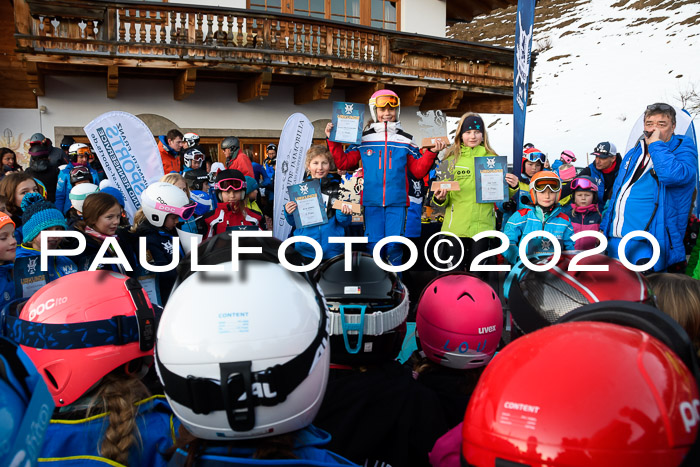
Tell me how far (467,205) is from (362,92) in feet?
25.8

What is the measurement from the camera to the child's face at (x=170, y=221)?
4188 mm

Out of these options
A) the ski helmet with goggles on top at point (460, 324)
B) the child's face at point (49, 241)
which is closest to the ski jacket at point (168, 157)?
the child's face at point (49, 241)

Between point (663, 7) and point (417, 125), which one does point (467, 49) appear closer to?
point (417, 125)

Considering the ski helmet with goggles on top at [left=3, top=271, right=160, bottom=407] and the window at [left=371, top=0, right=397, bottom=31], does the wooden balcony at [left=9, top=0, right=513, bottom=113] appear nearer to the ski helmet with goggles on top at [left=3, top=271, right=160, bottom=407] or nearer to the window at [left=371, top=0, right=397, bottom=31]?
the window at [left=371, top=0, right=397, bottom=31]

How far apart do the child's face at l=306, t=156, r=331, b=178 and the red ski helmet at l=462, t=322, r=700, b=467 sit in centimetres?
461

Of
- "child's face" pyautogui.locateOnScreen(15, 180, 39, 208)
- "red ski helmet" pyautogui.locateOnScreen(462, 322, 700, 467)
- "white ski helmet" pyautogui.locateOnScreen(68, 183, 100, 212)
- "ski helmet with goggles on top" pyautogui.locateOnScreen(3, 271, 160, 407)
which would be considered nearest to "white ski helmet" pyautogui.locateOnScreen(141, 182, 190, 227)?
"white ski helmet" pyautogui.locateOnScreen(68, 183, 100, 212)

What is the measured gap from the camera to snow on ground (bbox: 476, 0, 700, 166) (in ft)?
102

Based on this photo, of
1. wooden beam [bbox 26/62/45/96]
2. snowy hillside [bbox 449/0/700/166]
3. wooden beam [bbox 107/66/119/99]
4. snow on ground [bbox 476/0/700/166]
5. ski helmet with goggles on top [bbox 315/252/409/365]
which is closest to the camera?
ski helmet with goggles on top [bbox 315/252/409/365]

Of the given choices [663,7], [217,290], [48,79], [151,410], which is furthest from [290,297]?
[663,7]

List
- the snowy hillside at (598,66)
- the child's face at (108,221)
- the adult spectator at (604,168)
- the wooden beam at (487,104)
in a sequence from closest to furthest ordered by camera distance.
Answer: the child's face at (108,221)
the adult spectator at (604,168)
the wooden beam at (487,104)
the snowy hillside at (598,66)

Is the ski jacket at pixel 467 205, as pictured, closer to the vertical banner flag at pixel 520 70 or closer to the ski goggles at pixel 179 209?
the vertical banner flag at pixel 520 70

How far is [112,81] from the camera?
10539 millimetres

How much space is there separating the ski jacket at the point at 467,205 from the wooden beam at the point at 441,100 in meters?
8.24

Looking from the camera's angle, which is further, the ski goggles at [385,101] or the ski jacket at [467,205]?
the ski jacket at [467,205]
